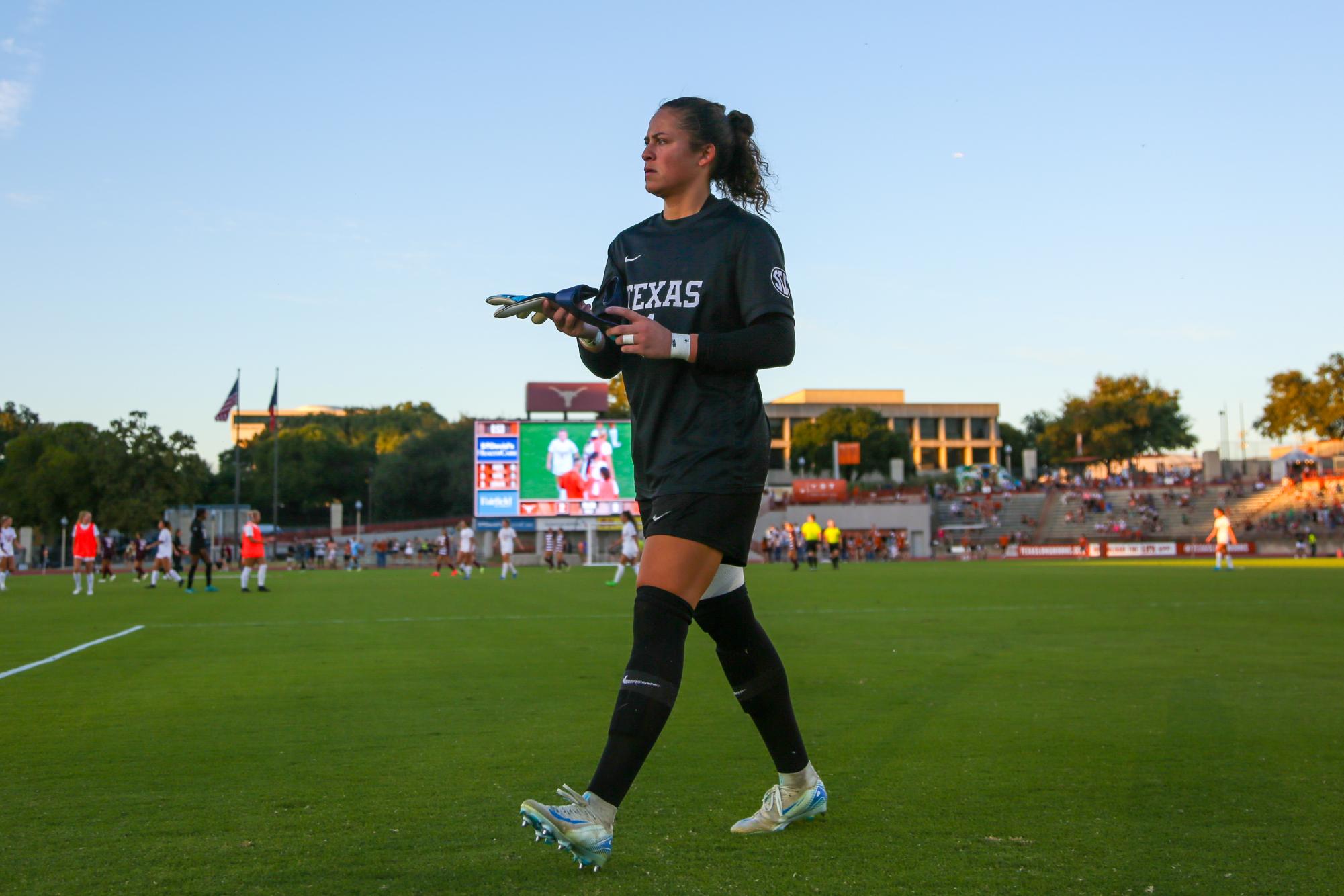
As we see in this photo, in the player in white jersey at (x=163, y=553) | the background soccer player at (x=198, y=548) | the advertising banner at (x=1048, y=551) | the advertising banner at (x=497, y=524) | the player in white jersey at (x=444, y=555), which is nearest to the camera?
the background soccer player at (x=198, y=548)

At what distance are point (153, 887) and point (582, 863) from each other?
1008 millimetres

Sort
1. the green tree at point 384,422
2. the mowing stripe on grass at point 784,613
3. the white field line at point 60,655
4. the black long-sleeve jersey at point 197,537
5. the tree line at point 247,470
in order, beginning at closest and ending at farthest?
1. the white field line at point 60,655
2. the mowing stripe on grass at point 784,613
3. the black long-sleeve jersey at point 197,537
4. the tree line at point 247,470
5. the green tree at point 384,422

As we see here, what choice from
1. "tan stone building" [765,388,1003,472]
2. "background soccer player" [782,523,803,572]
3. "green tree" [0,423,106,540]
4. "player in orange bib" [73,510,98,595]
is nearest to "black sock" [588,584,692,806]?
"player in orange bib" [73,510,98,595]

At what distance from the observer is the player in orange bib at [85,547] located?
23797 mm

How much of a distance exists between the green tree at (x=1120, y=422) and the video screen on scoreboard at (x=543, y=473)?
4755 cm

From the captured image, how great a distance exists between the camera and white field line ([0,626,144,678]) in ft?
25.7

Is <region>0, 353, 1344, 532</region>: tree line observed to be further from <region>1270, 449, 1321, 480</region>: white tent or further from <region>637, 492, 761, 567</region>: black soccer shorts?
<region>637, 492, 761, 567</region>: black soccer shorts

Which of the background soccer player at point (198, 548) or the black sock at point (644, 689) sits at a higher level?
the black sock at point (644, 689)

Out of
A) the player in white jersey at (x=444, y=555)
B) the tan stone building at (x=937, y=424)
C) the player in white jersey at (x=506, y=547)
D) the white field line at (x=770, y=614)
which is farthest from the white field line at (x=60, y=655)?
the tan stone building at (x=937, y=424)

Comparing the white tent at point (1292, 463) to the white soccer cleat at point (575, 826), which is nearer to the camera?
the white soccer cleat at point (575, 826)

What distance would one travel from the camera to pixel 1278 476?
67438 mm

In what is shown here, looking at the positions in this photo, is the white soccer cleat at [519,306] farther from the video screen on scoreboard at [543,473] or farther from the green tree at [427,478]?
the green tree at [427,478]

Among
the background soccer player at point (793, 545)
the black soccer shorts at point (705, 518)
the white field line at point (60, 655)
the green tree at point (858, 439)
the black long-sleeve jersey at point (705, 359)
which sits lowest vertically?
the background soccer player at point (793, 545)

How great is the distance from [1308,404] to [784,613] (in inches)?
2429
